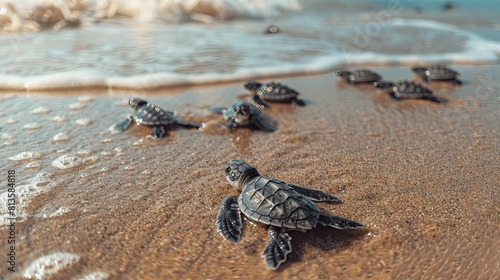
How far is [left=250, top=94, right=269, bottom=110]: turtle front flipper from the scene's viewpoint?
6.03 metres

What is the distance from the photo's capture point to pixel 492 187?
354cm

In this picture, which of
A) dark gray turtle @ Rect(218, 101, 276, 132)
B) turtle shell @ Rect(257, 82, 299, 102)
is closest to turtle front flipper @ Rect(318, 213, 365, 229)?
dark gray turtle @ Rect(218, 101, 276, 132)

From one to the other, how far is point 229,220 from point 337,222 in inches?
32.2

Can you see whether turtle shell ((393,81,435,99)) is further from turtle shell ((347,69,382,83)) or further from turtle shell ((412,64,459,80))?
turtle shell ((412,64,459,80))

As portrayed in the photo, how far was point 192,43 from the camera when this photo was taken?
1036cm

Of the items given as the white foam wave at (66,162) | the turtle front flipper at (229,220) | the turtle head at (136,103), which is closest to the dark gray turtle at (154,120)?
the turtle head at (136,103)

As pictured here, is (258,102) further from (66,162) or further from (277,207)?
(277,207)

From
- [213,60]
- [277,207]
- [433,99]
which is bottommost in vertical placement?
[213,60]

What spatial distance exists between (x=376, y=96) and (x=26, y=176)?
5241mm

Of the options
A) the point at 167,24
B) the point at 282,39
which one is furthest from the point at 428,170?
the point at 167,24

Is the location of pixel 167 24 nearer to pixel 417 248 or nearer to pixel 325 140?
pixel 325 140

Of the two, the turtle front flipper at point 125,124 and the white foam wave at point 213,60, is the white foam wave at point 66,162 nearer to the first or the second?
the turtle front flipper at point 125,124

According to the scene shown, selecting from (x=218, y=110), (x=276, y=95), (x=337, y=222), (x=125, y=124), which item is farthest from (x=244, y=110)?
(x=337, y=222)

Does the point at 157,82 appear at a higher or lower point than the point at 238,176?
lower
